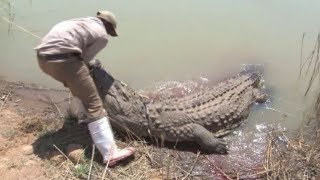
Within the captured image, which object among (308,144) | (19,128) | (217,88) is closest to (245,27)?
(217,88)

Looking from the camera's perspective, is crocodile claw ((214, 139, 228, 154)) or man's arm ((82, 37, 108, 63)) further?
crocodile claw ((214, 139, 228, 154))

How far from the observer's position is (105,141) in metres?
4.20

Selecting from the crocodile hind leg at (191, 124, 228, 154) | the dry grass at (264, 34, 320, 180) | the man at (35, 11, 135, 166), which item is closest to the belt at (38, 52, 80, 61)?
the man at (35, 11, 135, 166)

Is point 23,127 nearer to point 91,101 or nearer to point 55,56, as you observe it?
point 91,101

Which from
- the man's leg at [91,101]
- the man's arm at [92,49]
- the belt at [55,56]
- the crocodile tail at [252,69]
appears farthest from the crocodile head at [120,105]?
the crocodile tail at [252,69]

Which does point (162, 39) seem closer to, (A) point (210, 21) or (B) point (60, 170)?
(A) point (210, 21)

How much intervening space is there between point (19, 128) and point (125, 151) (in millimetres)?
1229

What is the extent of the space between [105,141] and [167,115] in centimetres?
89

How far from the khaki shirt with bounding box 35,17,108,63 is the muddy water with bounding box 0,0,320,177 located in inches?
67.9

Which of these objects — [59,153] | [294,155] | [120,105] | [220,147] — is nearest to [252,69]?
[220,147]

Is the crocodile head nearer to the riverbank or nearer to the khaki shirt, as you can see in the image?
the riverbank

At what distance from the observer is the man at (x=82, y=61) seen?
398cm

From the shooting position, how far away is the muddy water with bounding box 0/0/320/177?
6.11 m

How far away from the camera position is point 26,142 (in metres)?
4.56
